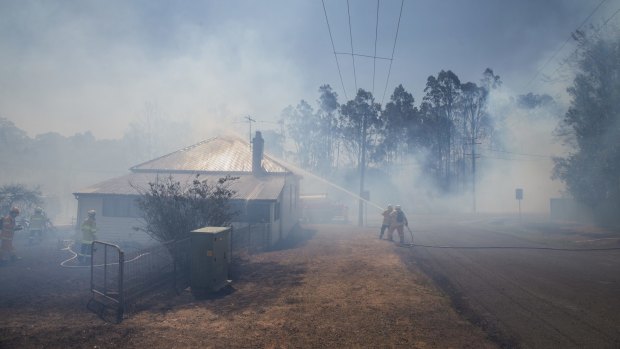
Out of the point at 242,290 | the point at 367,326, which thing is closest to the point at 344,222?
the point at 242,290

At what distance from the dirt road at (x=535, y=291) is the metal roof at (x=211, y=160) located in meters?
12.2

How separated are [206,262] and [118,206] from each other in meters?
13.0

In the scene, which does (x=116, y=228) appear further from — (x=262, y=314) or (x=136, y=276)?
(x=262, y=314)

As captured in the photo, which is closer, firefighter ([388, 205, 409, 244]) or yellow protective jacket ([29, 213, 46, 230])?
yellow protective jacket ([29, 213, 46, 230])

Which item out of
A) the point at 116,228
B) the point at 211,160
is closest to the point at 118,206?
the point at 116,228

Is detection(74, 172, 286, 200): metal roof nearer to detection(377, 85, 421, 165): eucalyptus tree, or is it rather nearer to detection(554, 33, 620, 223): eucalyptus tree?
detection(554, 33, 620, 223): eucalyptus tree

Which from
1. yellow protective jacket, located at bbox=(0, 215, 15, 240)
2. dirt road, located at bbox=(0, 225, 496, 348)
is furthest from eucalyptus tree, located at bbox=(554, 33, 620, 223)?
yellow protective jacket, located at bbox=(0, 215, 15, 240)

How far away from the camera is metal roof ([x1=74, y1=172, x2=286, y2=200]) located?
17.4 meters

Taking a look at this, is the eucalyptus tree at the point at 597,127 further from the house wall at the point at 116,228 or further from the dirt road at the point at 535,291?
the house wall at the point at 116,228

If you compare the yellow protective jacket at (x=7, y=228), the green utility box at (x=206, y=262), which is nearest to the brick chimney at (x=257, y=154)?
the yellow protective jacket at (x=7, y=228)

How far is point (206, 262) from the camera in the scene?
8.24 m

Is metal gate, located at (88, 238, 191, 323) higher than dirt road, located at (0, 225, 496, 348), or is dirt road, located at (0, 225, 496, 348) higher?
metal gate, located at (88, 238, 191, 323)

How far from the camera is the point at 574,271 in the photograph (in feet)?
34.5

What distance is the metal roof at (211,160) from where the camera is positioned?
22.1 meters
